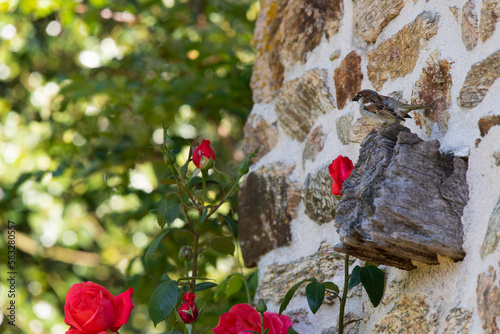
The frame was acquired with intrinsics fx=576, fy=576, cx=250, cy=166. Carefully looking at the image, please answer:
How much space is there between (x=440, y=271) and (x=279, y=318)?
1.37ft

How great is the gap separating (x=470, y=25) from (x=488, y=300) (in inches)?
18.9

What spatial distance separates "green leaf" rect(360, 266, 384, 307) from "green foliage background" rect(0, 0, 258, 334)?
1126 millimetres

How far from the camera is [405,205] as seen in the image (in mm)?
944

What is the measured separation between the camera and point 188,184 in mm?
1330

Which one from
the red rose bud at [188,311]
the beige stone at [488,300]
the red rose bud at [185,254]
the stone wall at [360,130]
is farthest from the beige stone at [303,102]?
the beige stone at [488,300]

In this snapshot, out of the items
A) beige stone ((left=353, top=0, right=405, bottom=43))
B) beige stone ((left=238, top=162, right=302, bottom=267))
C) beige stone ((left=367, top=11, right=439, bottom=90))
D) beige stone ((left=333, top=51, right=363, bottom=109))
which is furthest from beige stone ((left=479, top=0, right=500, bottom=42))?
beige stone ((left=238, top=162, right=302, bottom=267))

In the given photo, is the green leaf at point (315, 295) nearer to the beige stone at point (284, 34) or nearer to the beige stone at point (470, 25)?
the beige stone at point (470, 25)

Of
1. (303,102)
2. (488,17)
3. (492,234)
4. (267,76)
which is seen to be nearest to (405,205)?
(492,234)

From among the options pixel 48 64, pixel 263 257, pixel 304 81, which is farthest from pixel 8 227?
pixel 304 81

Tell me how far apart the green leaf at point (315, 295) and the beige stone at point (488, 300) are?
0.33 meters

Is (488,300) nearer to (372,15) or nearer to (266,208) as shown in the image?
(372,15)

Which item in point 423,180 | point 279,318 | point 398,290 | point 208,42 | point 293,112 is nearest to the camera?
point 423,180

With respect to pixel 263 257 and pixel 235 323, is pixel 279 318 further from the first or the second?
pixel 263 257

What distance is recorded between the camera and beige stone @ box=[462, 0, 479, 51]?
1013 millimetres
